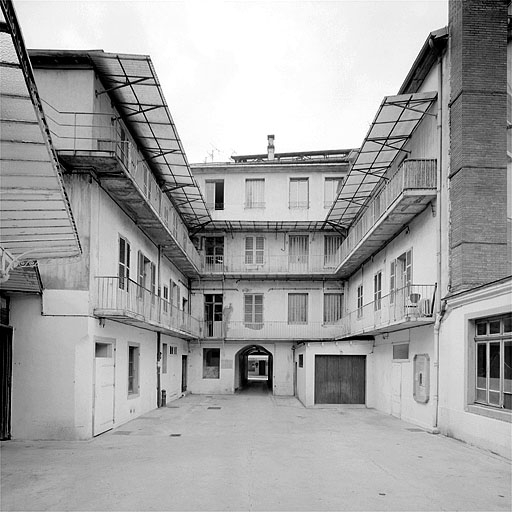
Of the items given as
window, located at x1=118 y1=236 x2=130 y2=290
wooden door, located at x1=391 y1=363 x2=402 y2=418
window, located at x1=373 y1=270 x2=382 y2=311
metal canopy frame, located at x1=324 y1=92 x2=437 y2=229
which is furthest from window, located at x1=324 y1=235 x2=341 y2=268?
window, located at x1=118 y1=236 x2=130 y2=290

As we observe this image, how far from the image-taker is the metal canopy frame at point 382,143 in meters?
15.0

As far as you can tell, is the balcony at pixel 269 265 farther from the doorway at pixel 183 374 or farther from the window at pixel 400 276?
the window at pixel 400 276

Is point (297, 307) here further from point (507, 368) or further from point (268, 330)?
point (507, 368)

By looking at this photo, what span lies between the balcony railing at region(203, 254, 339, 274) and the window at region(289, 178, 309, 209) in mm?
2647

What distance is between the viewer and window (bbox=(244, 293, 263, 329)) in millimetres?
28438

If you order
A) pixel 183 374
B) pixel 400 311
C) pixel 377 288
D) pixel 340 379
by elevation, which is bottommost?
pixel 183 374

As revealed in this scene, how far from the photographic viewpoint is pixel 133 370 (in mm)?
17922

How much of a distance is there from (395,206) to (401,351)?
16.8 feet

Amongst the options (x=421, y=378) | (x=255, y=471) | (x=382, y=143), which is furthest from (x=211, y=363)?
(x=255, y=471)

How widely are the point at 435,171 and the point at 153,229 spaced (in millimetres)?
9568

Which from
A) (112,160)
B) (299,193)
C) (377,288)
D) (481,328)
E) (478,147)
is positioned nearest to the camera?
(481,328)

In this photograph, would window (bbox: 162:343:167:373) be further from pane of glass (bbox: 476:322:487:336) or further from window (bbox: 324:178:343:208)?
pane of glass (bbox: 476:322:487:336)

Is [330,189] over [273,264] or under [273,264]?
over

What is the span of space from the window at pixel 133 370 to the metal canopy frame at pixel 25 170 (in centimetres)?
804
